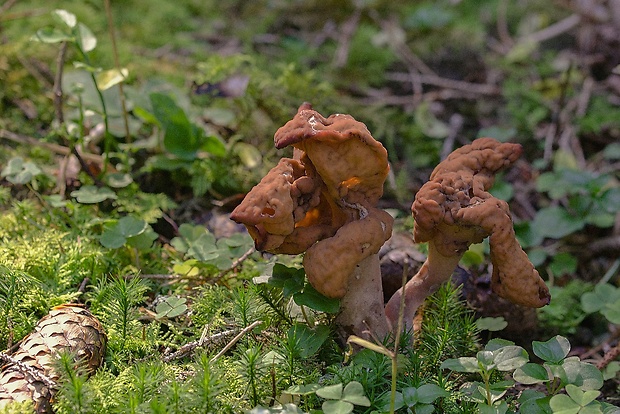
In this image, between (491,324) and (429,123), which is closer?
(491,324)

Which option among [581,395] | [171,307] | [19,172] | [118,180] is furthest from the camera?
[118,180]

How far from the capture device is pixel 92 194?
10.1 feet

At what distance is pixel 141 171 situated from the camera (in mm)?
3406

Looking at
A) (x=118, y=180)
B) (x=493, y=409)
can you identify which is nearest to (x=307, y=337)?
(x=493, y=409)

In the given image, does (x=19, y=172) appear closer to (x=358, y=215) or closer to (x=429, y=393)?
(x=358, y=215)

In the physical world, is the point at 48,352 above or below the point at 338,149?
below

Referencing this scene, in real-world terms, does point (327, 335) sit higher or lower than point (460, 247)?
lower

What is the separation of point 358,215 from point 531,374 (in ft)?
2.75

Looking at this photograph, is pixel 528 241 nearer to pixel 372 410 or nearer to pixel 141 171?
pixel 372 410

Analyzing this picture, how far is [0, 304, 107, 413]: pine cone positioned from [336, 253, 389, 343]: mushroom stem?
3.07ft

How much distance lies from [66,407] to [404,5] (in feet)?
17.1

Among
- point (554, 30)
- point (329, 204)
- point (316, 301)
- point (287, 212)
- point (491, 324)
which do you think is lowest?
point (491, 324)

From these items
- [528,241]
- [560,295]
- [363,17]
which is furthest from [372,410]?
[363,17]

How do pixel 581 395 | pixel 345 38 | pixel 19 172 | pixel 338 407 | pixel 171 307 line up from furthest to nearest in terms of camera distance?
pixel 345 38 < pixel 19 172 < pixel 171 307 < pixel 581 395 < pixel 338 407
